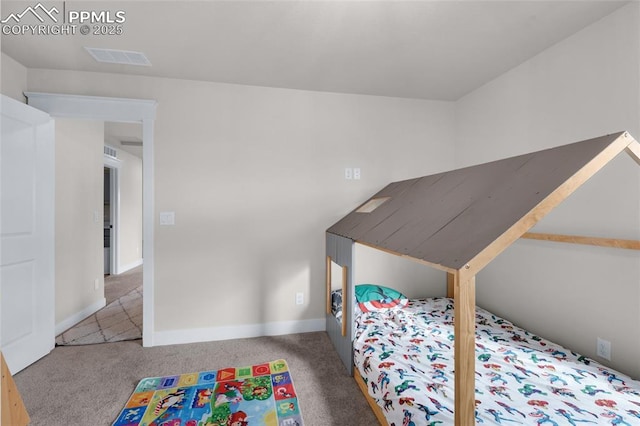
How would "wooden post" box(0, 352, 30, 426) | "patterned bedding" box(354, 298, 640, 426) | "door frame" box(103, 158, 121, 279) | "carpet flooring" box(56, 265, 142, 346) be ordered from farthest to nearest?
"door frame" box(103, 158, 121, 279)
"carpet flooring" box(56, 265, 142, 346)
"patterned bedding" box(354, 298, 640, 426)
"wooden post" box(0, 352, 30, 426)

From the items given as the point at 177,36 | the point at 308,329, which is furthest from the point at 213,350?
the point at 177,36

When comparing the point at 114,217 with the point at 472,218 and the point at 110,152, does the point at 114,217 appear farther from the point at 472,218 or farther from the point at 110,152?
the point at 472,218

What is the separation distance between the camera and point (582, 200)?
1921mm

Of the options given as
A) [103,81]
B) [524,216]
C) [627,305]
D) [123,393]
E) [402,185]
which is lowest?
[123,393]

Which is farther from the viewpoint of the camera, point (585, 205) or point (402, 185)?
point (402, 185)

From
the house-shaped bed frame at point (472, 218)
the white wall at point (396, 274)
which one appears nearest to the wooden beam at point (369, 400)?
the house-shaped bed frame at point (472, 218)

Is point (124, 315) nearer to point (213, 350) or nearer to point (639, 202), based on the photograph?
point (213, 350)

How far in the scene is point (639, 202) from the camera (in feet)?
5.37

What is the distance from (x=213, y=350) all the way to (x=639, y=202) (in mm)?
3031

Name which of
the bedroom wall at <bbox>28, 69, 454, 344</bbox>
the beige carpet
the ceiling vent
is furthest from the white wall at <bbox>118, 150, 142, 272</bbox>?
the ceiling vent

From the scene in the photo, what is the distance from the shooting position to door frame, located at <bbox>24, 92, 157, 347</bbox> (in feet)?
8.00

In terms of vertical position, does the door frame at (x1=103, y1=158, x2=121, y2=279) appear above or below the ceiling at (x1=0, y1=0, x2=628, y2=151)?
below

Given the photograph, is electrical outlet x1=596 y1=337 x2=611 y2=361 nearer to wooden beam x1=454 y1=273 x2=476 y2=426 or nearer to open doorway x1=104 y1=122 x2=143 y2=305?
wooden beam x1=454 y1=273 x2=476 y2=426

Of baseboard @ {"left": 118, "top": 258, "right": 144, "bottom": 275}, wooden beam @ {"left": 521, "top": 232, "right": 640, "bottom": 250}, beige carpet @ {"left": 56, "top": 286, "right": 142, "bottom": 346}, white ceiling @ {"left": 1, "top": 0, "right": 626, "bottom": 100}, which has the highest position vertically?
white ceiling @ {"left": 1, "top": 0, "right": 626, "bottom": 100}
